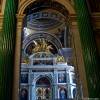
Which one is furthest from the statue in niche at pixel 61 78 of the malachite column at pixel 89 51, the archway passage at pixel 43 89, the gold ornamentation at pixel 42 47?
the malachite column at pixel 89 51

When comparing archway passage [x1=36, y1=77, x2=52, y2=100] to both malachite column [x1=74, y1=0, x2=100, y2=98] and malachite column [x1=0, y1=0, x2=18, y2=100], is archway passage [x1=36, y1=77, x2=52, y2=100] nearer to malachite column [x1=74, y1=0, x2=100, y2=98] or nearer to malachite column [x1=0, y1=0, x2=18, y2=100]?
malachite column [x1=74, y1=0, x2=100, y2=98]

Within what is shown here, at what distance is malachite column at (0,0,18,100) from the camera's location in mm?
6102

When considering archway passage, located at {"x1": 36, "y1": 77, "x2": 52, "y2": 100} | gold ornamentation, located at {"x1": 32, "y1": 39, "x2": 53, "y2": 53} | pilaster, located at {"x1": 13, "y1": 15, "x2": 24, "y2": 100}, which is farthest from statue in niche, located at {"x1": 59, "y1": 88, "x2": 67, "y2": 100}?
pilaster, located at {"x1": 13, "y1": 15, "x2": 24, "y2": 100}

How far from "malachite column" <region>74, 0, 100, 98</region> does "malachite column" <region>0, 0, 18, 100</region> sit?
219 centimetres

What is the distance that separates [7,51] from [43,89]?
14469 millimetres

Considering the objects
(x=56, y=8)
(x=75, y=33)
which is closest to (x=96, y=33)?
(x=75, y=33)

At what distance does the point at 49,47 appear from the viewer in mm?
21219

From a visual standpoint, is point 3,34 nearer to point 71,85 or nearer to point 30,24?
point 30,24

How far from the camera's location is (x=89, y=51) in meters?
6.78

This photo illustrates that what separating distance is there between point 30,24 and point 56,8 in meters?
9.79

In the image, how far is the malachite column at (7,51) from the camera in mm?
6102

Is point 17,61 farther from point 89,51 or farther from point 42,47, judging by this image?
point 42,47

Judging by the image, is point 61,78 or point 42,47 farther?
point 42,47

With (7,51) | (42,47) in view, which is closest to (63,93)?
(42,47)
